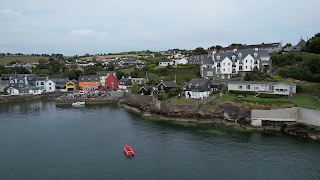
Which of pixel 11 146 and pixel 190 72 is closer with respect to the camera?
pixel 11 146

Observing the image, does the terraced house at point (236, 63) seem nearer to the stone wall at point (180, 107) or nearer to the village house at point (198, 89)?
the village house at point (198, 89)

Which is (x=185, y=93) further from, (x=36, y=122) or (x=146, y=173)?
(x=36, y=122)

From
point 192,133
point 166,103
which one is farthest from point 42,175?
point 166,103

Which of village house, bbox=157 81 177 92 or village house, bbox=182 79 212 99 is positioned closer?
village house, bbox=182 79 212 99

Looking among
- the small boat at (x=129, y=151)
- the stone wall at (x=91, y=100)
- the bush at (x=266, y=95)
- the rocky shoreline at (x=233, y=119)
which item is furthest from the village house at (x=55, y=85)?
the bush at (x=266, y=95)

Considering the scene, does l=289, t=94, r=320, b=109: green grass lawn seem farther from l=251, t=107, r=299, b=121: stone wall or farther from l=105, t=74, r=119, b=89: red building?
l=105, t=74, r=119, b=89: red building

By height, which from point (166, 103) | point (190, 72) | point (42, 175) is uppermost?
point (190, 72)

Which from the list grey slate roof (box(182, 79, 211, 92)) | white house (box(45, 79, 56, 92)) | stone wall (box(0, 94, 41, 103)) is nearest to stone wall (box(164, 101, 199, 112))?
grey slate roof (box(182, 79, 211, 92))

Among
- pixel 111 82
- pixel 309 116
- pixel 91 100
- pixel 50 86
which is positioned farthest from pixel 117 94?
pixel 309 116
